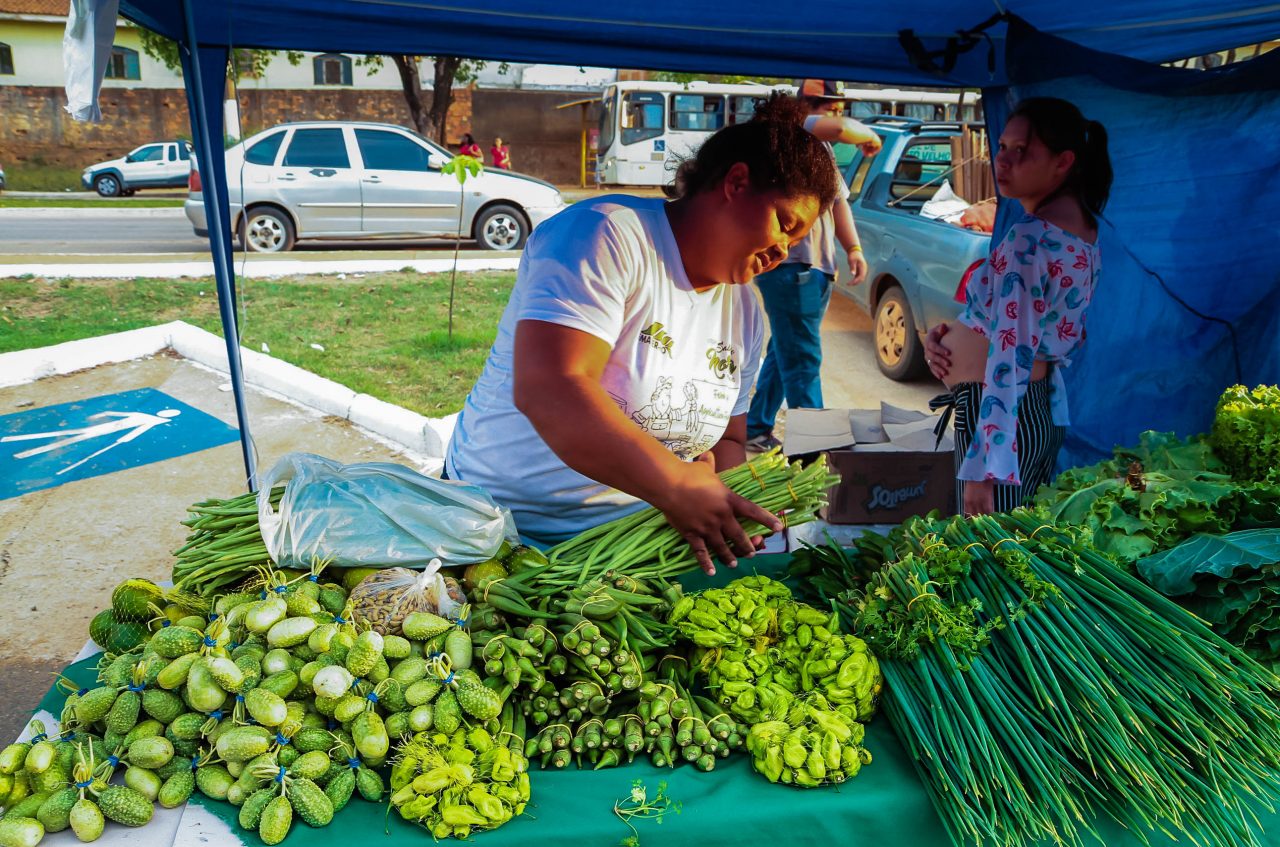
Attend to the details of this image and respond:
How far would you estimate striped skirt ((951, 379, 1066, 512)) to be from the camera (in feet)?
9.40

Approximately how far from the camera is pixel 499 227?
1292 cm

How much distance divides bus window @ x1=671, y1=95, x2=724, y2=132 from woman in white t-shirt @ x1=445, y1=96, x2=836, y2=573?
19.2m

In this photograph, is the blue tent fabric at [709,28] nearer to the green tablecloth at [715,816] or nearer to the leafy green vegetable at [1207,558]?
the leafy green vegetable at [1207,558]

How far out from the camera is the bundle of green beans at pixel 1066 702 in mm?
1439

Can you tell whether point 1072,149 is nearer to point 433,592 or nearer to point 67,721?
point 433,592

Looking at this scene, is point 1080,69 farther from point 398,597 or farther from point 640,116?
point 640,116

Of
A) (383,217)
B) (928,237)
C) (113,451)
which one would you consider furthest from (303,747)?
(383,217)

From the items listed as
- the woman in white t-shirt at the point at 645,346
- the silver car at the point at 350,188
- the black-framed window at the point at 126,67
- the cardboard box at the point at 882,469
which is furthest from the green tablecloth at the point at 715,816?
the black-framed window at the point at 126,67

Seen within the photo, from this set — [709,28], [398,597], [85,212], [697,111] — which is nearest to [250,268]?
[709,28]

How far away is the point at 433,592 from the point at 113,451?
177 inches

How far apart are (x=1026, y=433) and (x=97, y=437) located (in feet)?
17.2

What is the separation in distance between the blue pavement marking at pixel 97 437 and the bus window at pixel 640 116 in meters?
15.8

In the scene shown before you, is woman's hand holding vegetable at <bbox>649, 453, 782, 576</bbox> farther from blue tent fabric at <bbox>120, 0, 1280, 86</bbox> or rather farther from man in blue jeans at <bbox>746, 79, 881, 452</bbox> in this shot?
man in blue jeans at <bbox>746, 79, 881, 452</bbox>

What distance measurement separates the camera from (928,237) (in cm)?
670
